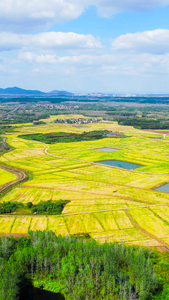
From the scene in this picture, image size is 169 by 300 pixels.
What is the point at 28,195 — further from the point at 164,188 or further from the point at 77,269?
the point at 164,188

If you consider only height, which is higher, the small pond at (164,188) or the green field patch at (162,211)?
the small pond at (164,188)

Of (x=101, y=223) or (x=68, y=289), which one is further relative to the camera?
(x=101, y=223)

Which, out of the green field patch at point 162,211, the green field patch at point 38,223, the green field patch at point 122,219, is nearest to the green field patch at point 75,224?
the green field patch at point 38,223

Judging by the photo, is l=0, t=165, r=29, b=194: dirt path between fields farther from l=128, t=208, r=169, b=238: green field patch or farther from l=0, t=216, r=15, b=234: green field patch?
l=128, t=208, r=169, b=238: green field patch

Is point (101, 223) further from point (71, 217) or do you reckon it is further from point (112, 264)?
point (112, 264)

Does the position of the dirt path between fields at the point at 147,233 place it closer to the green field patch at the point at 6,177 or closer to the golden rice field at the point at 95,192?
the golden rice field at the point at 95,192

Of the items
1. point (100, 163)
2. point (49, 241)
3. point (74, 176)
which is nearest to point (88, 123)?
point (100, 163)
